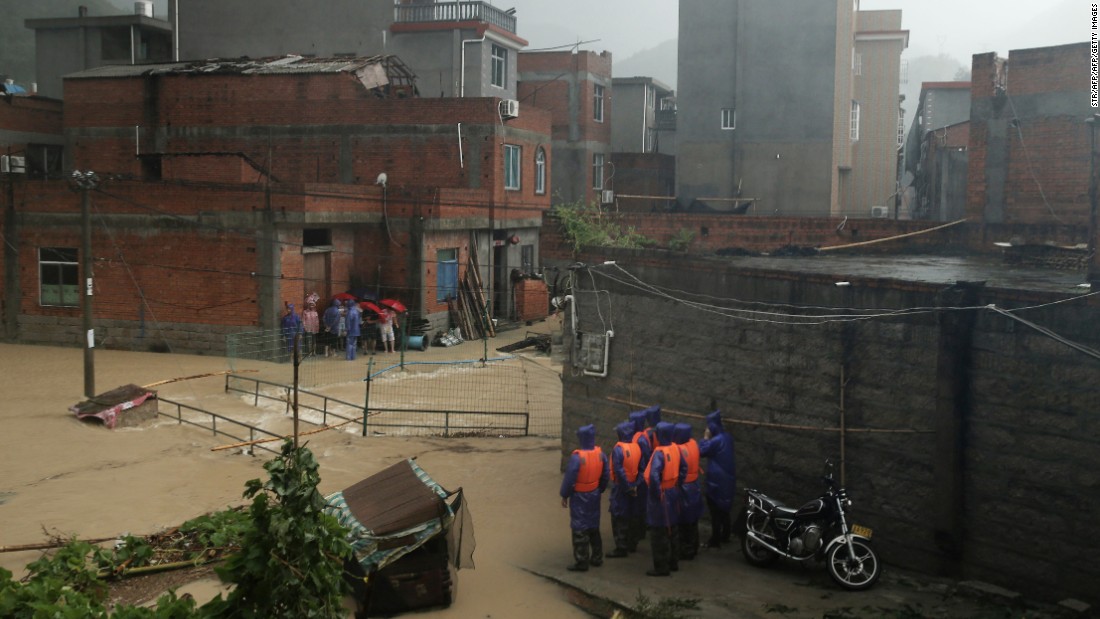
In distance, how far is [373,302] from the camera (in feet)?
95.7

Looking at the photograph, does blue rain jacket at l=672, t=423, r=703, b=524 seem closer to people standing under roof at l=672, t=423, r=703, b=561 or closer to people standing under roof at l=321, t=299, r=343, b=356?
people standing under roof at l=672, t=423, r=703, b=561

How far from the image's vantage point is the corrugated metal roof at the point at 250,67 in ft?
114

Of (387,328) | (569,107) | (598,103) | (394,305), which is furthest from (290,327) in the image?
(598,103)

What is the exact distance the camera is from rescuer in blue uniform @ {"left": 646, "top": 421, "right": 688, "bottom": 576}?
10.7 metres

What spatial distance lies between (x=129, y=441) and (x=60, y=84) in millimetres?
30688

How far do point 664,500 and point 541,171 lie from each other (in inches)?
1143

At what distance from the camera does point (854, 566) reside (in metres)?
9.84

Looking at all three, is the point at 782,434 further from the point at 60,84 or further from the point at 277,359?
the point at 60,84

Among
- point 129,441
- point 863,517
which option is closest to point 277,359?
point 129,441

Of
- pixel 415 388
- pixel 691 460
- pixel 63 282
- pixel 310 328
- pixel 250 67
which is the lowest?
pixel 415 388

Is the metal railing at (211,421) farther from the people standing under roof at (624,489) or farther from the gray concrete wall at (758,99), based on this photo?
the gray concrete wall at (758,99)

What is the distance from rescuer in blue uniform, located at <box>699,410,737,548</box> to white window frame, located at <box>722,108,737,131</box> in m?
31.0

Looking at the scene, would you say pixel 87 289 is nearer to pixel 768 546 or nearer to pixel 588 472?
pixel 588 472

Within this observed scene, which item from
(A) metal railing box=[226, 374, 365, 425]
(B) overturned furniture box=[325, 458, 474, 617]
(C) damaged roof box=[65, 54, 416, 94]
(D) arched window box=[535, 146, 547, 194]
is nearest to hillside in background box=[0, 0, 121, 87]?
(C) damaged roof box=[65, 54, 416, 94]
